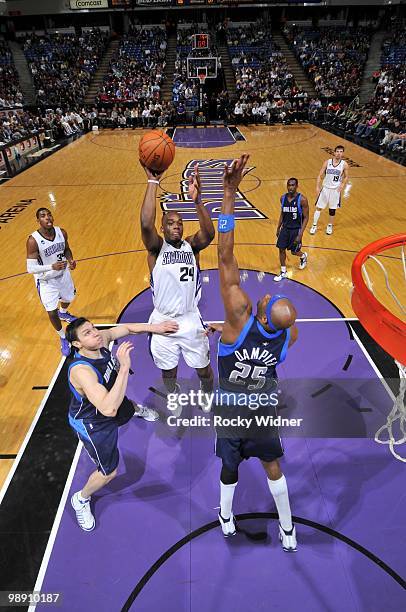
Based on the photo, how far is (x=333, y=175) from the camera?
7.91m

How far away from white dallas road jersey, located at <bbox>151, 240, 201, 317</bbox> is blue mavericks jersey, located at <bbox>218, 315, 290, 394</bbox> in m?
1.11

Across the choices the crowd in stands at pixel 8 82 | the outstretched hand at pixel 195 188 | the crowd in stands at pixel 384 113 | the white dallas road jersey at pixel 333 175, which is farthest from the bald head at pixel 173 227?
the crowd in stands at pixel 8 82

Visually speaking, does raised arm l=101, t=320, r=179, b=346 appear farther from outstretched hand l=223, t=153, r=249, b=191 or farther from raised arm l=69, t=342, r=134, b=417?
outstretched hand l=223, t=153, r=249, b=191

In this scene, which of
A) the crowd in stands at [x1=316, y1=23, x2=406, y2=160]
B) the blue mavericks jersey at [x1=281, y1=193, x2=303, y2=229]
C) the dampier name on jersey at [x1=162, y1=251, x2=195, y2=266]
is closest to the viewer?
the dampier name on jersey at [x1=162, y1=251, x2=195, y2=266]

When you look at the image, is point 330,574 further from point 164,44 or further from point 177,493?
point 164,44

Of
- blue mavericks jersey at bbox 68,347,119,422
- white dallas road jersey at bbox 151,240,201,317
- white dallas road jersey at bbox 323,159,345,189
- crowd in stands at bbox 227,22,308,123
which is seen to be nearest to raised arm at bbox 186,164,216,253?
white dallas road jersey at bbox 151,240,201,317

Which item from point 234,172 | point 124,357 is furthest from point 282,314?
point 124,357

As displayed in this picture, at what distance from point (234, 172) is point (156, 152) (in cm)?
A: 152

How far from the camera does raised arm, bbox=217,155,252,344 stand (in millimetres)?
2594

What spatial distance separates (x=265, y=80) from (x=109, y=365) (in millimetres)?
27007

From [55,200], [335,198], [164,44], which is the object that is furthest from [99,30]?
[335,198]

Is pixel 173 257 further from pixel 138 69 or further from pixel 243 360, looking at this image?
pixel 138 69

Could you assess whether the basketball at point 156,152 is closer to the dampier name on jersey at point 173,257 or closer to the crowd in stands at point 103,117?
the dampier name on jersey at point 173,257

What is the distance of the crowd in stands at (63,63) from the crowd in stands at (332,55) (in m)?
15.0
